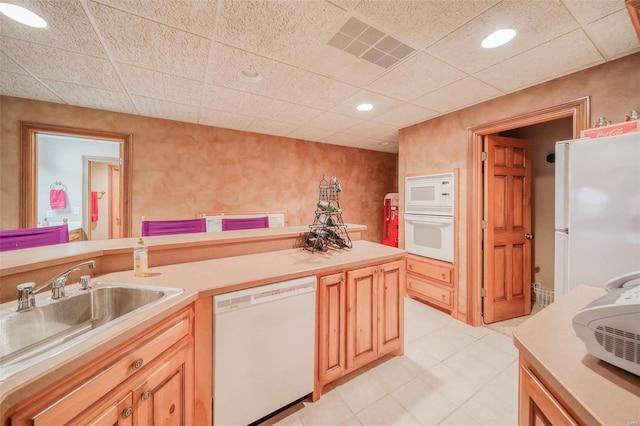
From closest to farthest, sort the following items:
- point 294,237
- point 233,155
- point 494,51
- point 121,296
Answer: point 121,296
point 494,51
point 294,237
point 233,155

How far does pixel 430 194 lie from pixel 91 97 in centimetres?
397

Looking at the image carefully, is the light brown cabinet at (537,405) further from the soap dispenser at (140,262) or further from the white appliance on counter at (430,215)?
the white appliance on counter at (430,215)

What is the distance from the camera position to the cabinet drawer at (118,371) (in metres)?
0.65

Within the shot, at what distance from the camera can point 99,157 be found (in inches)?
172

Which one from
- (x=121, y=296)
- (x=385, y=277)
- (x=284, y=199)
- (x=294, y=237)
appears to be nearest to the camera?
(x=121, y=296)

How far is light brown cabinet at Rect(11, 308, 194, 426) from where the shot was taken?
650mm

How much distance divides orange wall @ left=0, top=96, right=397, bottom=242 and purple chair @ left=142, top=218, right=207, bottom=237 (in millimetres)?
930

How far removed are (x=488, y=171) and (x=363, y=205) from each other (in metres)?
2.72

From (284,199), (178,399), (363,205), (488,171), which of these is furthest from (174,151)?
(488,171)

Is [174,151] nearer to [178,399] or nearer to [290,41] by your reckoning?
[290,41]

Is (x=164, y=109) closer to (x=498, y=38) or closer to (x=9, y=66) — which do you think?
(x=9, y=66)

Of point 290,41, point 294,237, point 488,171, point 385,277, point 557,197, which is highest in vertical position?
point 290,41

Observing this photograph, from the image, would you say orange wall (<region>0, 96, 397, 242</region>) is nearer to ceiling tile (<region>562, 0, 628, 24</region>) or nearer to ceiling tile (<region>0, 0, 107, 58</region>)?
Answer: ceiling tile (<region>0, 0, 107, 58</region>)

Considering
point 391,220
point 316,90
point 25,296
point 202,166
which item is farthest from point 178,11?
point 391,220
